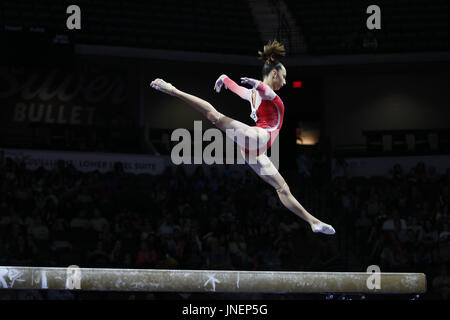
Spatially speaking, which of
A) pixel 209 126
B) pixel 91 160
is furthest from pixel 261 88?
pixel 209 126

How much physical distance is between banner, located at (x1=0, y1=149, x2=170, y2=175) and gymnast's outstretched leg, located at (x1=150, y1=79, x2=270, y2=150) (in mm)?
Answer: 8430

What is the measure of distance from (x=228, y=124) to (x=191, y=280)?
5.17 ft

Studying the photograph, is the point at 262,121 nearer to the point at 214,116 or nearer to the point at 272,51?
the point at 214,116

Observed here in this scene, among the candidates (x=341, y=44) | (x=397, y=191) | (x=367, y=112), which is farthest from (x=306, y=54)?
(x=397, y=191)

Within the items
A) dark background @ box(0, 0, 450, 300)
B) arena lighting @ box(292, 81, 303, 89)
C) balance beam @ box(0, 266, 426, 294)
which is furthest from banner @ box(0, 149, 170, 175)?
balance beam @ box(0, 266, 426, 294)

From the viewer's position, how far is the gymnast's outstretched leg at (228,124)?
246 inches

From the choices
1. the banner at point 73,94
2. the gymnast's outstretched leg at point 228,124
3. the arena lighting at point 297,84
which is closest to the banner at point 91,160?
the banner at point 73,94

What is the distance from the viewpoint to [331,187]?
1410 centimetres

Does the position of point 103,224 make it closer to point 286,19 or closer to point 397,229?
point 397,229

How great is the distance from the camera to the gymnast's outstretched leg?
6.25 m

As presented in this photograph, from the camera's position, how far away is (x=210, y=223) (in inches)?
482

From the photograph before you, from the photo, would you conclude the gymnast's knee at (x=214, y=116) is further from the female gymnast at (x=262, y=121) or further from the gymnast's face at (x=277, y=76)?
the gymnast's face at (x=277, y=76)

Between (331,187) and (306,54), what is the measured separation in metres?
4.32

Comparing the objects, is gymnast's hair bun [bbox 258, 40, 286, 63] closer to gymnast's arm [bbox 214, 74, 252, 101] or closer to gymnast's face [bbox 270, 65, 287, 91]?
gymnast's face [bbox 270, 65, 287, 91]
